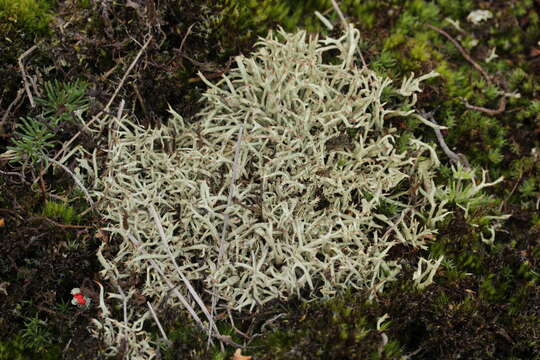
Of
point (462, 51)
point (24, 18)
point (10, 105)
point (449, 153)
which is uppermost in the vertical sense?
point (24, 18)

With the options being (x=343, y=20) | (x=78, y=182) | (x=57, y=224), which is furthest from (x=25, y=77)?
(x=343, y=20)

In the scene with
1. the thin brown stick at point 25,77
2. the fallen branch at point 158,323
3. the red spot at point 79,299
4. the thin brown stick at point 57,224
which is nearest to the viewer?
the fallen branch at point 158,323

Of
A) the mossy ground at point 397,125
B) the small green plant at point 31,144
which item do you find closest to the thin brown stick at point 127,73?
the mossy ground at point 397,125

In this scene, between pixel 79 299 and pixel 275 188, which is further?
pixel 275 188

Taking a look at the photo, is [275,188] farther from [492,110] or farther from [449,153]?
[492,110]

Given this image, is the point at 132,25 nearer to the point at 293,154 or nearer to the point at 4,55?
the point at 4,55

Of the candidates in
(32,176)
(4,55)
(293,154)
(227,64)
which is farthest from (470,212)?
(4,55)

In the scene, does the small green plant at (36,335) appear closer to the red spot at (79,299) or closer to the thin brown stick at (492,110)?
the red spot at (79,299)

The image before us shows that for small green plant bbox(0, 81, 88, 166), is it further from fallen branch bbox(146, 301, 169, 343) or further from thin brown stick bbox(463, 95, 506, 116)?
thin brown stick bbox(463, 95, 506, 116)
